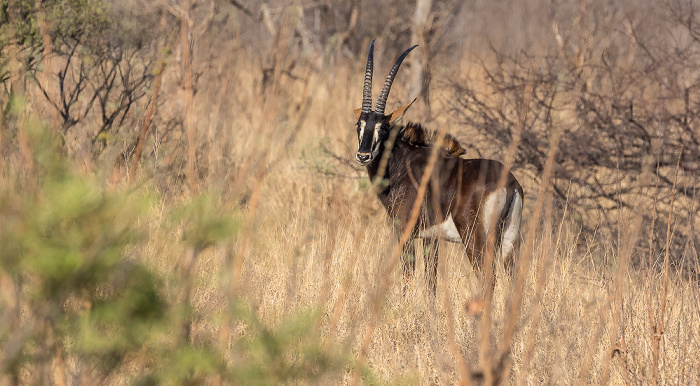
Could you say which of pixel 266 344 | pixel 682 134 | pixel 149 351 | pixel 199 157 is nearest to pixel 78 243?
pixel 149 351

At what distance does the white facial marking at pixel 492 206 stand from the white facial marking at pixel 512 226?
0.15 metres

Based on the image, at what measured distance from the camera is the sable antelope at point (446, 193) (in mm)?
5527

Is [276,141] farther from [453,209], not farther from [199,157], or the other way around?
[453,209]

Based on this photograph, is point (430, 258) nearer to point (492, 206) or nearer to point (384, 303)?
point (492, 206)

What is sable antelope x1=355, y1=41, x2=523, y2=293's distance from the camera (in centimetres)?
553

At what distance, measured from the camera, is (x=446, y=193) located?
578 centimetres

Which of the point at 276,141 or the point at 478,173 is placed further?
the point at 276,141

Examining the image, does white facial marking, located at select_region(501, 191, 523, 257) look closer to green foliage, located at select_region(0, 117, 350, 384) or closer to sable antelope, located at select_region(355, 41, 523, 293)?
sable antelope, located at select_region(355, 41, 523, 293)

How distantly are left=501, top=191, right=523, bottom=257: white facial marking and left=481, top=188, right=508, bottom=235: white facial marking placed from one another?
150mm

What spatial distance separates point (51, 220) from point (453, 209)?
4.20m

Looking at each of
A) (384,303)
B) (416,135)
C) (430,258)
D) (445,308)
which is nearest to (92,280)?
(445,308)

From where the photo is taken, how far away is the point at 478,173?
559cm

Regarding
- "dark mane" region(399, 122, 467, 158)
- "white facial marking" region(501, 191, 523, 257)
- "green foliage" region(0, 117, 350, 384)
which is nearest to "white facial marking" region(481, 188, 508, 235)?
"white facial marking" region(501, 191, 523, 257)

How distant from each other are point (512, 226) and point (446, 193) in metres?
0.57
